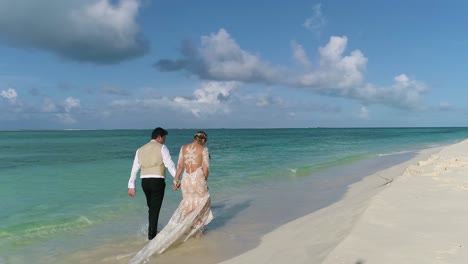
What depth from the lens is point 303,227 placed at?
25.1ft

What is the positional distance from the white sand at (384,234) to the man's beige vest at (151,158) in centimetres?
218

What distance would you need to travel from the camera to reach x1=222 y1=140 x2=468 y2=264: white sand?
193 inches

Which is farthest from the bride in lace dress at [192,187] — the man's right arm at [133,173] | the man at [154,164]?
the man's right arm at [133,173]

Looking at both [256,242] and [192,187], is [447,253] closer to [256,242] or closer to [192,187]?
[256,242]

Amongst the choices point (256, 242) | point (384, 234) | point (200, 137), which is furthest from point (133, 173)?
point (384, 234)

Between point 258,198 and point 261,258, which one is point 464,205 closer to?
point 261,258

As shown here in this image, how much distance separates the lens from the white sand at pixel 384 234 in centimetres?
490

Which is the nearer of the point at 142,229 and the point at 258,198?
the point at 142,229

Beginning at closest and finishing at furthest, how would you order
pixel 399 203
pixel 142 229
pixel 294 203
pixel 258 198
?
pixel 399 203 → pixel 142 229 → pixel 294 203 → pixel 258 198

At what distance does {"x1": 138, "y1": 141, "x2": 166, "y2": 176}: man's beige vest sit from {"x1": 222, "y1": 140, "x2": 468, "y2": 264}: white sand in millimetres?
2176

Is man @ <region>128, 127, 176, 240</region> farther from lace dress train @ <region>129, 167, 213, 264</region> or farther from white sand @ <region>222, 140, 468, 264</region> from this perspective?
white sand @ <region>222, 140, 468, 264</region>

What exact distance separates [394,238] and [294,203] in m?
→ 5.87

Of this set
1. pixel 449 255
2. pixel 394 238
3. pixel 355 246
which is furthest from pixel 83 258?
pixel 449 255

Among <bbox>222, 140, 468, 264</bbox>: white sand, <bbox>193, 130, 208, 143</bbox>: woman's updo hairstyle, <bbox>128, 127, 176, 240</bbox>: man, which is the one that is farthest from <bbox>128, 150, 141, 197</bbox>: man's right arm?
<bbox>222, 140, 468, 264</bbox>: white sand
